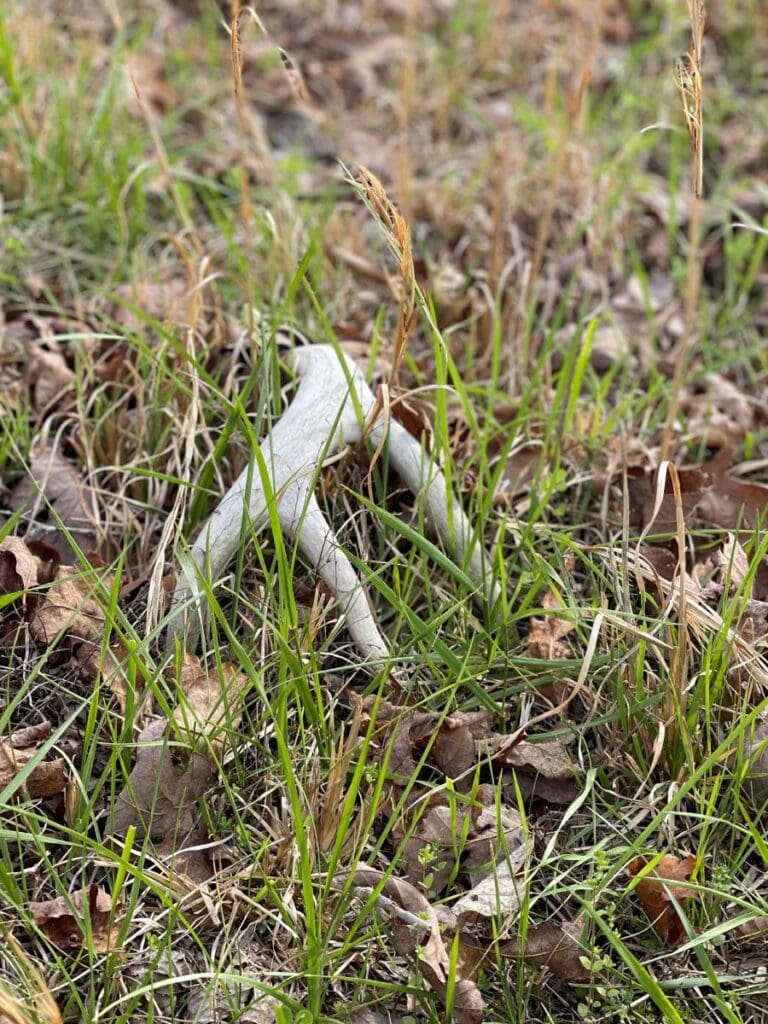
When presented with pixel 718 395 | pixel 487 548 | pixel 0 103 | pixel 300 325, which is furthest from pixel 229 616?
pixel 0 103

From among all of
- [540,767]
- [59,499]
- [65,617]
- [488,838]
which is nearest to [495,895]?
[488,838]

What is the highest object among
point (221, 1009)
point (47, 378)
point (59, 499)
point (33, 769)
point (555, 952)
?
point (47, 378)

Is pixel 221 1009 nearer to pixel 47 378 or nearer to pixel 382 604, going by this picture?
pixel 382 604

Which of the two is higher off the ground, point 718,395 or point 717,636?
point 717,636

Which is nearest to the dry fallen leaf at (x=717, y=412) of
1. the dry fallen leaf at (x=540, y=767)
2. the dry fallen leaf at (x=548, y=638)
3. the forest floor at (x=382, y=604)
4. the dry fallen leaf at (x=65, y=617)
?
the forest floor at (x=382, y=604)

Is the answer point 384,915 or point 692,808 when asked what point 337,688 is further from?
point 692,808

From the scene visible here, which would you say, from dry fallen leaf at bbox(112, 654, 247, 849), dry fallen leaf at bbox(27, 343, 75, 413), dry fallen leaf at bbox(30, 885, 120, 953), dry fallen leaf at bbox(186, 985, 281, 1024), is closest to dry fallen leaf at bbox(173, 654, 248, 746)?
dry fallen leaf at bbox(112, 654, 247, 849)
